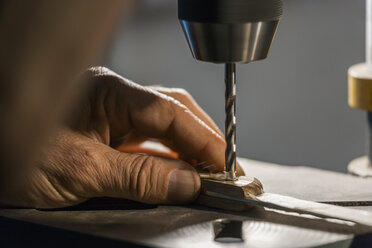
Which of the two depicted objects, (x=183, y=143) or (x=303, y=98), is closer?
(x=183, y=143)

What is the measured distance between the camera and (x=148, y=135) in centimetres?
130

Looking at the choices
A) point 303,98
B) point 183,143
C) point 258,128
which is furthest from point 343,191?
point 303,98

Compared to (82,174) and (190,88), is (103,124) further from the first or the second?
(190,88)

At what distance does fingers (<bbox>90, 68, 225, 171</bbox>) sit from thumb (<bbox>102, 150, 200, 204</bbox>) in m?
0.12

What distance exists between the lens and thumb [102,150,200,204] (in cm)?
110

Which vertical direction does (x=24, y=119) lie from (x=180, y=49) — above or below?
above

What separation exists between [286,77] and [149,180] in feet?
11.3

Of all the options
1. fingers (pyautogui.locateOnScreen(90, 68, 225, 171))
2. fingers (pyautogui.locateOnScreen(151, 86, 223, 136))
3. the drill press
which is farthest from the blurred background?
the drill press

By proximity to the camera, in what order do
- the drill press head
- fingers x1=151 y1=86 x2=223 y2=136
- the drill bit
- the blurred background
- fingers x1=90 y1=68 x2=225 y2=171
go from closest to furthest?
the drill press head, the drill bit, fingers x1=90 y1=68 x2=225 y2=171, fingers x1=151 y1=86 x2=223 y2=136, the blurred background

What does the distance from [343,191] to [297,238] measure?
0.31 metres

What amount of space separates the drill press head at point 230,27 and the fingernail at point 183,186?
216 mm

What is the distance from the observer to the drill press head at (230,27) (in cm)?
92

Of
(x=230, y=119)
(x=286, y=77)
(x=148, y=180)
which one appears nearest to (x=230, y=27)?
(x=230, y=119)

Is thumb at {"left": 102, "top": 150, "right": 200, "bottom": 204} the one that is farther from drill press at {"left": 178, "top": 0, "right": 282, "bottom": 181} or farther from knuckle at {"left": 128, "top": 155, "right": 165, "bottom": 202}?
drill press at {"left": 178, "top": 0, "right": 282, "bottom": 181}
